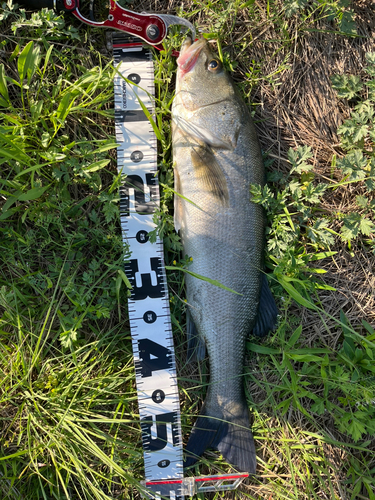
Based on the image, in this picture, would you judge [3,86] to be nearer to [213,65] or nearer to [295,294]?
[213,65]

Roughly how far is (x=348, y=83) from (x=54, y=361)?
3589mm

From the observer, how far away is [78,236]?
2.86 m

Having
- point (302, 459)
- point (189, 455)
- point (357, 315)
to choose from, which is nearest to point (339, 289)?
point (357, 315)

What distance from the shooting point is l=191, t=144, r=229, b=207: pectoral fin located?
2797mm

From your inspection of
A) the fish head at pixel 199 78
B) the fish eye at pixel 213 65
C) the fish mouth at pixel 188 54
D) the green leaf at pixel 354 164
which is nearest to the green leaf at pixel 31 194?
the fish head at pixel 199 78

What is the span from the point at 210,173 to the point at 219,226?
437 mm

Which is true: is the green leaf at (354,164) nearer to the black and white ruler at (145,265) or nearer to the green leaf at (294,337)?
the green leaf at (294,337)

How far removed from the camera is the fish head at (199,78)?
2.83 metres

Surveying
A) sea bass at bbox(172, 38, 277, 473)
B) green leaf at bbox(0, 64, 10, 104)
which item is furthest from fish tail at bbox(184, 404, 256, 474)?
green leaf at bbox(0, 64, 10, 104)

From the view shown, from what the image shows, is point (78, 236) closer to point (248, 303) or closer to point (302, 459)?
point (248, 303)

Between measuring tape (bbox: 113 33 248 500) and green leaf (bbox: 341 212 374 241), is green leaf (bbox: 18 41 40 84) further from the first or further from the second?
green leaf (bbox: 341 212 374 241)

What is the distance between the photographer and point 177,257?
10.5 feet

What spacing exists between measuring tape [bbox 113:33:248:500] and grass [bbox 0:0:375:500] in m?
0.12

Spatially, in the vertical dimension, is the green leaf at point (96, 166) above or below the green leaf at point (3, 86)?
below
